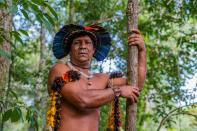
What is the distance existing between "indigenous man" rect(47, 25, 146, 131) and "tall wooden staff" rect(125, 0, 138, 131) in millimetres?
54

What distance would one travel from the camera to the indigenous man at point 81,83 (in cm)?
328

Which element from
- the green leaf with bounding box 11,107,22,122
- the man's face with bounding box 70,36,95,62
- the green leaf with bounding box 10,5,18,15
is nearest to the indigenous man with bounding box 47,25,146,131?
the man's face with bounding box 70,36,95,62

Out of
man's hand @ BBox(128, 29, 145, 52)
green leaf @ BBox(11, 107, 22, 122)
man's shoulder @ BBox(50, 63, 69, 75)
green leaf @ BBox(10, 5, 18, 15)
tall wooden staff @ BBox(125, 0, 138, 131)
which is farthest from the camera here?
man's shoulder @ BBox(50, 63, 69, 75)

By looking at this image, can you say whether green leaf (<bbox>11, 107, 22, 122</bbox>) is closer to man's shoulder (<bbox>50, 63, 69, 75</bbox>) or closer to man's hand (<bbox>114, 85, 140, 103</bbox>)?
man's shoulder (<bbox>50, 63, 69, 75</bbox>)

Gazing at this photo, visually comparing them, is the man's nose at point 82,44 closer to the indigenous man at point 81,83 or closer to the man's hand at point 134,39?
the indigenous man at point 81,83

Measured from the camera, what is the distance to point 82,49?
3.60 m

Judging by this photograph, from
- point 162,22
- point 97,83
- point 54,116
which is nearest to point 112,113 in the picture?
point 97,83

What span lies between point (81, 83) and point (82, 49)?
0.31 metres

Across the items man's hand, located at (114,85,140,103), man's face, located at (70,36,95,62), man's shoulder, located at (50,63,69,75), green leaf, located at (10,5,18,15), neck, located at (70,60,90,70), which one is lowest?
man's hand, located at (114,85,140,103)

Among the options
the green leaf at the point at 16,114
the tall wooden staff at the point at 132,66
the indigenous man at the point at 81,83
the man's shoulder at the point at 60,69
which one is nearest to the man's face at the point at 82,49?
the indigenous man at the point at 81,83

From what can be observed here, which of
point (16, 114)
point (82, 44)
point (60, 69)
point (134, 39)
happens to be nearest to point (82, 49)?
point (82, 44)

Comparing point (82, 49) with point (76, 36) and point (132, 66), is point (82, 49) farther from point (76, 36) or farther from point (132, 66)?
point (132, 66)

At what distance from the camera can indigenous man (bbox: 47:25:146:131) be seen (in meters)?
3.28

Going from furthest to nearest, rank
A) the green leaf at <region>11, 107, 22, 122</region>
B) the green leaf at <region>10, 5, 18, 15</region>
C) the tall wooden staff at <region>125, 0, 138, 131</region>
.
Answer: the tall wooden staff at <region>125, 0, 138, 131</region>
the green leaf at <region>11, 107, 22, 122</region>
the green leaf at <region>10, 5, 18, 15</region>
